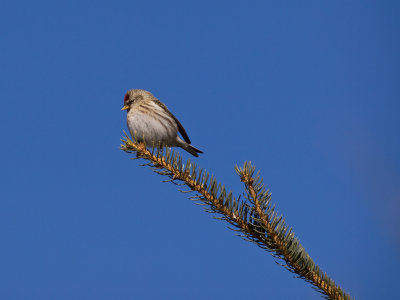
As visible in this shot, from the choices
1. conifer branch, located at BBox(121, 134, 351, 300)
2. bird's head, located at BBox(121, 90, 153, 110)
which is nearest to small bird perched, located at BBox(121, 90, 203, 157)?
bird's head, located at BBox(121, 90, 153, 110)

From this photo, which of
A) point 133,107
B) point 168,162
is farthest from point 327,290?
point 133,107

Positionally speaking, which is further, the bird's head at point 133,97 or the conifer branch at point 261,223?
the bird's head at point 133,97

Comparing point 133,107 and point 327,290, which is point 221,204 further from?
point 133,107

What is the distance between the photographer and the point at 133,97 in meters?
6.18

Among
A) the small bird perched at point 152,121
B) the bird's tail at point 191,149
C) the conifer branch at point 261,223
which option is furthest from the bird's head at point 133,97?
the conifer branch at point 261,223

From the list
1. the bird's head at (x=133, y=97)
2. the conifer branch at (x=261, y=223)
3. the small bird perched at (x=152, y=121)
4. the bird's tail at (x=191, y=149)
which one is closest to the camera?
the conifer branch at (x=261, y=223)

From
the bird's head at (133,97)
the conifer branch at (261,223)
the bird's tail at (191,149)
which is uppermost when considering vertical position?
the bird's head at (133,97)

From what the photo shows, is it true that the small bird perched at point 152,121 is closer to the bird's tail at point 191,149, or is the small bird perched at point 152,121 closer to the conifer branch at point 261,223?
the bird's tail at point 191,149

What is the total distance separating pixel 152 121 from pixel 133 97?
0.72 meters

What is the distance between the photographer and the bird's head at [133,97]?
6105 mm

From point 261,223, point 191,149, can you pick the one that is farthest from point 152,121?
point 261,223

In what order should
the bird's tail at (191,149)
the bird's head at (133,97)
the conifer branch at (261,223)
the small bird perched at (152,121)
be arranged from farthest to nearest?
the bird's head at (133,97) → the bird's tail at (191,149) → the small bird perched at (152,121) → the conifer branch at (261,223)

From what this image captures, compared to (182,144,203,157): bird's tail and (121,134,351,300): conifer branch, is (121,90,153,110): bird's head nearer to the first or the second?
(182,144,203,157): bird's tail

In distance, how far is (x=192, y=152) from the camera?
5918 mm
